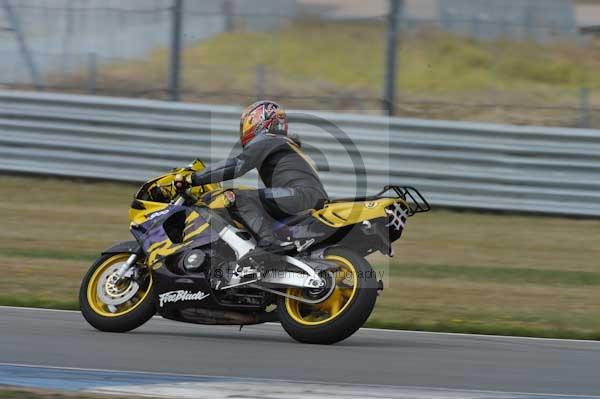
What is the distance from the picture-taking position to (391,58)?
15641 mm

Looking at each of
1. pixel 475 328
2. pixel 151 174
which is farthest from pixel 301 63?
pixel 475 328

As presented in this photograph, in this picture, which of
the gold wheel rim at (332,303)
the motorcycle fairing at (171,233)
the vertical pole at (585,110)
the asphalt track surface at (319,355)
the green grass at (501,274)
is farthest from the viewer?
the vertical pole at (585,110)

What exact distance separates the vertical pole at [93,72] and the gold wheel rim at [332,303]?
948 centimetres

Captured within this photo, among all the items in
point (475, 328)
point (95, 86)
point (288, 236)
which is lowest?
point (475, 328)

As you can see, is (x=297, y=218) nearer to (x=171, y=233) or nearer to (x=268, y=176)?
(x=268, y=176)

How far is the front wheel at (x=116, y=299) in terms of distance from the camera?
27.5 feet

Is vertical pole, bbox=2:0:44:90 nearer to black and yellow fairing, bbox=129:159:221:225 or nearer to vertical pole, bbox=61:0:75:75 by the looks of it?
vertical pole, bbox=61:0:75:75

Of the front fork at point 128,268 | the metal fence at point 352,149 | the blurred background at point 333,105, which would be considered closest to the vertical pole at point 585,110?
the blurred background at point 333,105

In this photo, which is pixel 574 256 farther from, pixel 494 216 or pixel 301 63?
pixel 301 63

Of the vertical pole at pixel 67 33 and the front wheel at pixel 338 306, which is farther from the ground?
the vertical pole at pixel 67 33

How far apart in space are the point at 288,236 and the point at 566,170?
25.7 feet

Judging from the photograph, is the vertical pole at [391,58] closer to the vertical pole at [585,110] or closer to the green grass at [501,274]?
the vertical pole at [585,110]

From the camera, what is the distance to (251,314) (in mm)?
8266

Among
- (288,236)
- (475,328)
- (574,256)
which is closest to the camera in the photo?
(288,236)
